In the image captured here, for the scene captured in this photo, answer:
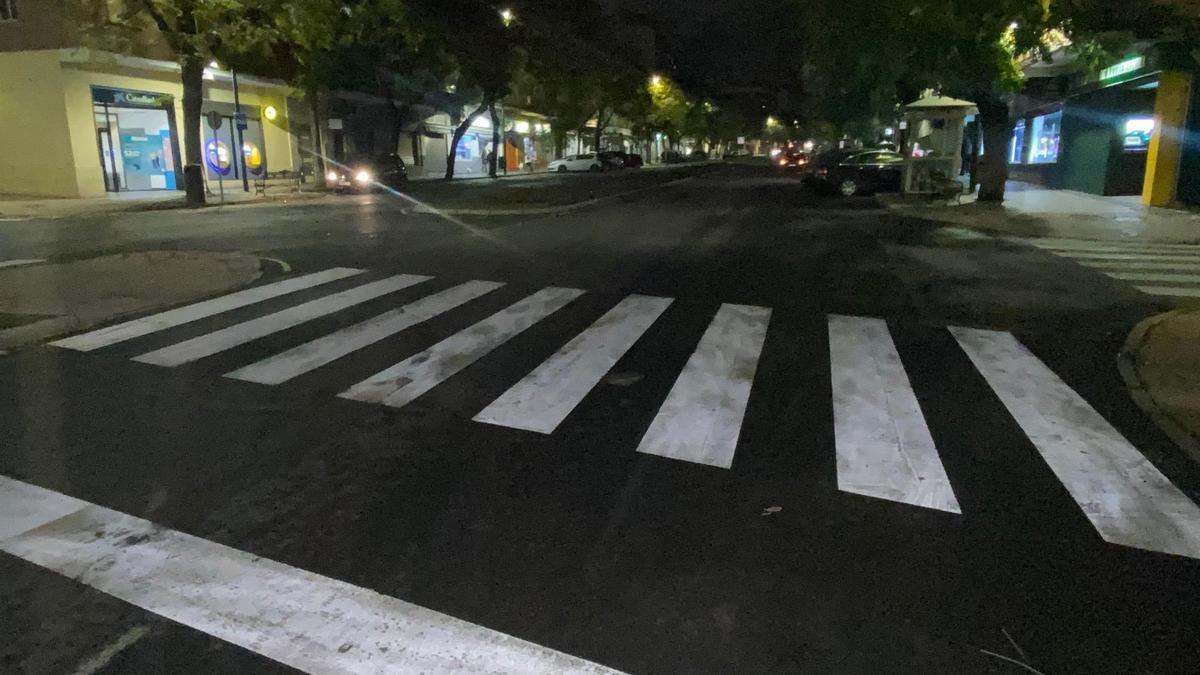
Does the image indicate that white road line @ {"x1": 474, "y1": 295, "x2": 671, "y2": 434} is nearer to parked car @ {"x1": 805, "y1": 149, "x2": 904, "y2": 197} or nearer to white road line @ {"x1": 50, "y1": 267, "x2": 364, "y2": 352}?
white road line @ {"x1": 50, "y1": 267, "x2": 364, "y2": 352}

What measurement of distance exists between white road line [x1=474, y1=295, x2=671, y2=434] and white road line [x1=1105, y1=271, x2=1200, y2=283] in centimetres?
689

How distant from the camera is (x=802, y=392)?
21.2 ft

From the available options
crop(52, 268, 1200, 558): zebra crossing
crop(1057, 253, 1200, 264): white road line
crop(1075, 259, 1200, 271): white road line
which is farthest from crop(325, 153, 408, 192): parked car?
crop(1075, 259, 1200, 271): white road line

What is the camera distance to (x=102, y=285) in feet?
34.3

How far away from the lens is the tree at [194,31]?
2250 centimetres

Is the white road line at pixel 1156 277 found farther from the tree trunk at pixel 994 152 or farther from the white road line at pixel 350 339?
the tree trunk at pixel 994 152

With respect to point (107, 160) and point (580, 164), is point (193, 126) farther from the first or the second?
point (580, 164)

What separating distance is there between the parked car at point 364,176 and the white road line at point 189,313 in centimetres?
2158

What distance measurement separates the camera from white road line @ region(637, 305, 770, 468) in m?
5.28

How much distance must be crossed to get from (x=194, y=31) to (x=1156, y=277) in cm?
2468

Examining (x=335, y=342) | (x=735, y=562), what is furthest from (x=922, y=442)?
(x=335, y=342)

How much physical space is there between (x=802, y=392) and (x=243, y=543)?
420 centimetres

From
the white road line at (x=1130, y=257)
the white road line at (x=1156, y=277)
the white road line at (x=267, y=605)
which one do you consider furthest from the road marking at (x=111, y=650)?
the white road line at (x=1130, y=257)

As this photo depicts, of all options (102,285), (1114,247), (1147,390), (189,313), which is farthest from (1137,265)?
(102,285)
